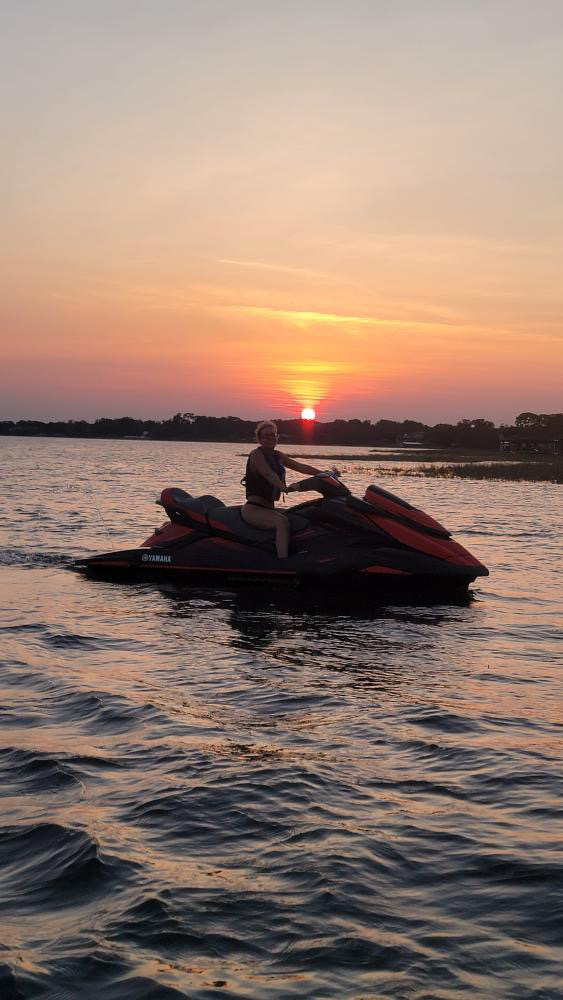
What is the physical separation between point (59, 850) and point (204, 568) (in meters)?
7.77

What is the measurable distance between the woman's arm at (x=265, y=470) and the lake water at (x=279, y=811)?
228 centimetres

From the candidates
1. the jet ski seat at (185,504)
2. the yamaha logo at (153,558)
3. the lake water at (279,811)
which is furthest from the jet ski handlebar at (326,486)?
the lake water at (279,811)

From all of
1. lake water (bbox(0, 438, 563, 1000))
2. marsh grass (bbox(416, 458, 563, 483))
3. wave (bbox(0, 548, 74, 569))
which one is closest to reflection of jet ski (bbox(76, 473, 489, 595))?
lake water (bbox(0, 438, 563, 1000))

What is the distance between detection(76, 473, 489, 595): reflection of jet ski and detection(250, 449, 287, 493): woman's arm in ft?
0.85

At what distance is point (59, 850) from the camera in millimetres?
4082

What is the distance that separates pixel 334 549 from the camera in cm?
1114

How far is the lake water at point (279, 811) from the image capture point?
10.6 ft

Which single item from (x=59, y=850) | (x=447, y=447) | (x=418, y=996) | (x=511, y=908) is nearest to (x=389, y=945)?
(x=418, y=996)

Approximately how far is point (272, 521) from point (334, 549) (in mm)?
829

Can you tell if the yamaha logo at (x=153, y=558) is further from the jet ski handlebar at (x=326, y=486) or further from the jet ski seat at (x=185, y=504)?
the jet ski handlebar at (x=326, y=486)

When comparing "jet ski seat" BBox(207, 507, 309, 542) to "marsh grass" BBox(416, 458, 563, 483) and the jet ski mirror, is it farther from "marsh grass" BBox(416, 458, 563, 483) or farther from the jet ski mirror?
"marsh grass" BBox(416, 458, 563, 483)

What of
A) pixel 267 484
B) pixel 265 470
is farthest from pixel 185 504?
pixel 265 470

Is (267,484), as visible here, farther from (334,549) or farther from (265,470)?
(334,549)

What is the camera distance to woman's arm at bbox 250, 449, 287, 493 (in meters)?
11.2
